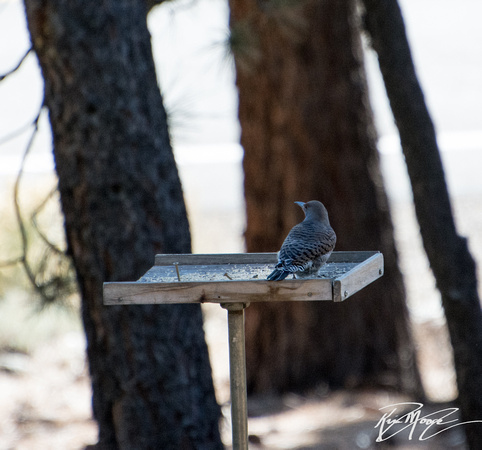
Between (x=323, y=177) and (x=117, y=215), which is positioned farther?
(x=323, y=177)

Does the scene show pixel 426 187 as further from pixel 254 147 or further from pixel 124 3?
pixel 254 147

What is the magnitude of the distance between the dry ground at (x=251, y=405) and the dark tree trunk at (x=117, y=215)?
2.70 ft

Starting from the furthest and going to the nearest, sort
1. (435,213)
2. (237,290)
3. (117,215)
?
(435,213) < (117,215) < (237,290)

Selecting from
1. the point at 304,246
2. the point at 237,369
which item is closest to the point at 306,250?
the point at 304,246

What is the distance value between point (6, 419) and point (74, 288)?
229cm

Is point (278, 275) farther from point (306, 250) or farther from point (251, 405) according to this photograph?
point (251, 405)

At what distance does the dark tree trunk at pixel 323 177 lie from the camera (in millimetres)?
5297

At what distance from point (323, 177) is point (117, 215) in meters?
2.68

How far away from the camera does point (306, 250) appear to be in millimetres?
2031

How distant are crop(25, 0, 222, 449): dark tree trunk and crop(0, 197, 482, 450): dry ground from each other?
823 millimetres

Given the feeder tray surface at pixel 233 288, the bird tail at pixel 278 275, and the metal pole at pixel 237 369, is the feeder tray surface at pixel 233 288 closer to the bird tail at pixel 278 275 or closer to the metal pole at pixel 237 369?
the bird tail at pixel 278 275

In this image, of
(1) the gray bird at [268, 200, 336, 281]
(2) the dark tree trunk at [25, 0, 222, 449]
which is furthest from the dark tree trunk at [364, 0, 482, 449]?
(2) the dark tree trunk at [25, 0, 222, 449]

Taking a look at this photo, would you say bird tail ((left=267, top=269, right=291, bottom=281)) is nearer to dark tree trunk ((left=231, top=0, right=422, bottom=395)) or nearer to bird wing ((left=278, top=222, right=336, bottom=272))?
Result: bird wing ((left=278, top=222, right=336, bottom=272))

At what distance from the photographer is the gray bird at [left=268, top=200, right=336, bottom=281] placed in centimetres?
196
